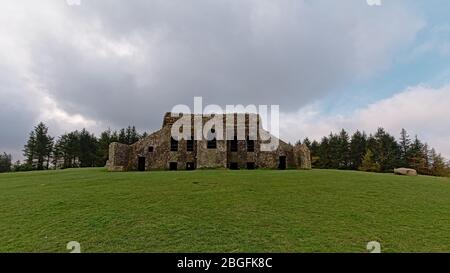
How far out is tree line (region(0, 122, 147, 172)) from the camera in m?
51.7

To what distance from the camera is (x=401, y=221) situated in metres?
6.92

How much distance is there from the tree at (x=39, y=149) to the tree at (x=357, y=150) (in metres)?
54.1

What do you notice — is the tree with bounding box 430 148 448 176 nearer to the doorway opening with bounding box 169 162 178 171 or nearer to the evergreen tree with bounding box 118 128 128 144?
the doorway opening with bounding box 169 162 178 171

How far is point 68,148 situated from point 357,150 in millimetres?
50317

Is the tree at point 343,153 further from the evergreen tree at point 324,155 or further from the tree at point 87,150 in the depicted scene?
the tree at point 87,150

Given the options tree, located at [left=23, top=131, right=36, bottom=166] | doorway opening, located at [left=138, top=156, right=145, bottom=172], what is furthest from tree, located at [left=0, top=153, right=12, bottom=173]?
doorway opening, located at [left=138, top=156, right=145, bottom=172]

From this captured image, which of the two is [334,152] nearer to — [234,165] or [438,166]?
[438,166]

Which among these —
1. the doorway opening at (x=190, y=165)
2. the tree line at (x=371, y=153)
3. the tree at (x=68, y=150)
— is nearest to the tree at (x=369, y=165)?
the tree line at (x=371, y=153)

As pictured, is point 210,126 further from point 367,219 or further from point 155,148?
point 367,219

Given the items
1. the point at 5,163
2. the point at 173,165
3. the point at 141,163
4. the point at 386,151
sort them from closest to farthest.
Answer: the point at 173,165 < the point at 141,163 < the point at 386,151 < the point at 5,163

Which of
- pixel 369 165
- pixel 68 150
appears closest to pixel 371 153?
pixel 369 165

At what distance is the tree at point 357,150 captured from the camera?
50656 millimetres

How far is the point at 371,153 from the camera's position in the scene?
4675 centimetres
